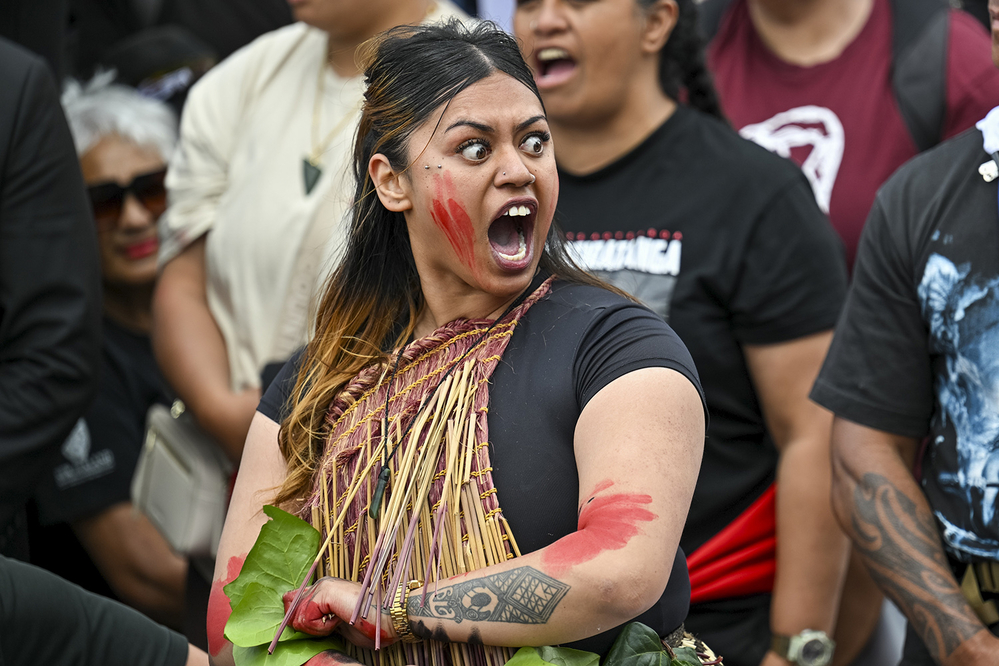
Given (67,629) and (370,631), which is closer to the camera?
(370,631)

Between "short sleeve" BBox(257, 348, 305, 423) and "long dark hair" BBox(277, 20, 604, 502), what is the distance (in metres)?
0.03

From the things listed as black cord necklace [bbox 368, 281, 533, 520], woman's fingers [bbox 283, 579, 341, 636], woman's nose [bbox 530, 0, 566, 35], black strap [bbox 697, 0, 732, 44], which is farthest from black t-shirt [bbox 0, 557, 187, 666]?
black strap [bbox 697, 0, 732, 44]

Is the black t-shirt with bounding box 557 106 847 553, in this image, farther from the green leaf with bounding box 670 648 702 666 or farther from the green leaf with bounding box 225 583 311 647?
the green leaf with bounding box 225 583 311 647

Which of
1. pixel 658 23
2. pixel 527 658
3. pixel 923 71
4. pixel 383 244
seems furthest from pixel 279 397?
pixel 923 71

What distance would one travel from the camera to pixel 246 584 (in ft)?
5.65

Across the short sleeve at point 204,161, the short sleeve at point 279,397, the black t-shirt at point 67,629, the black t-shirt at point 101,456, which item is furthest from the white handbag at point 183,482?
the short sleeve at point 279,397

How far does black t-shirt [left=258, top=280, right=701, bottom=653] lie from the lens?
1626 mm

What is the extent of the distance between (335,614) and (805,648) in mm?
1323

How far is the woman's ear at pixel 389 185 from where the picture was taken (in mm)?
1818

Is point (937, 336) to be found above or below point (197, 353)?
above

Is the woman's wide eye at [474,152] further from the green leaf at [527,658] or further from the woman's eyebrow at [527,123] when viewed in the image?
the green leaf at [527,658]

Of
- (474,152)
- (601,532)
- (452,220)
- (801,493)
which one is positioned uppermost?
(474,152)

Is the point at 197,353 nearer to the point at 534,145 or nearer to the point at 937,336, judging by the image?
the point at 534,145

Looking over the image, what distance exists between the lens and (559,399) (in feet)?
5.43
